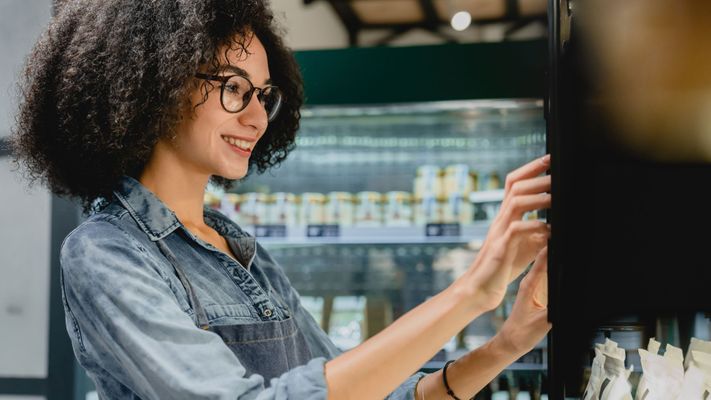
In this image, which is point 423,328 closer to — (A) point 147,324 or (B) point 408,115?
(A) point 147,324

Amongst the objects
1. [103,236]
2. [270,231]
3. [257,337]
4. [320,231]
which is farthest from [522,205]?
[270,231]

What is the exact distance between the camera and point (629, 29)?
1.20 metres

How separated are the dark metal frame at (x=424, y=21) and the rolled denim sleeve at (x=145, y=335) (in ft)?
7.19

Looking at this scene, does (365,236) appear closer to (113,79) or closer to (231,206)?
(231,206)

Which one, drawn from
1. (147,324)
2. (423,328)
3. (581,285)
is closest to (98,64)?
(147,324)

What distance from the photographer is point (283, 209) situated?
3.18m

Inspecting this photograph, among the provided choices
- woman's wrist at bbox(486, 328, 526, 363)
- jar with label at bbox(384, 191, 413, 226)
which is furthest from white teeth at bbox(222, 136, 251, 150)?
jar with label at bbox(384, 191, 413, 226)

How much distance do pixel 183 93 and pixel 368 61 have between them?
143 centimetres

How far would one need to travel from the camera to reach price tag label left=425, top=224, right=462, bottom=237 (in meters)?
2.75

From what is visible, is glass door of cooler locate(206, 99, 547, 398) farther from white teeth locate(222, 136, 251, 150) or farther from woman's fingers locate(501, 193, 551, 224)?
woman's fingers locate(501, 193, 551, 224)

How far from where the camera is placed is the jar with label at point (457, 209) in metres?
3.05

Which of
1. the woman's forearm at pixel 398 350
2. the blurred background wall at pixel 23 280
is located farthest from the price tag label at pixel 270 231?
the woman's forearm at pixel 398 350

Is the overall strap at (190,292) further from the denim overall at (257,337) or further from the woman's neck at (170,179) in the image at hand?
the woman's neck at (170,179)

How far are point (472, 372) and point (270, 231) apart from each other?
1.57 metres
